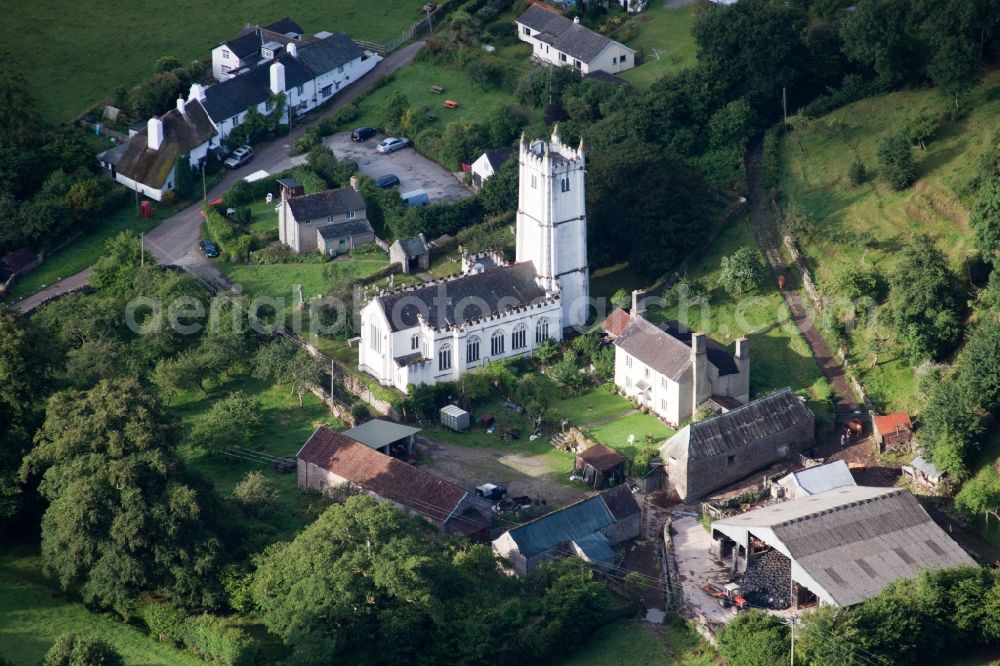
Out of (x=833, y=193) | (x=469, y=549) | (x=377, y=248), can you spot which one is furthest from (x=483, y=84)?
(x=469, y=549)

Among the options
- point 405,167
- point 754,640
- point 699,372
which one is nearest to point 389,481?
point 699,372

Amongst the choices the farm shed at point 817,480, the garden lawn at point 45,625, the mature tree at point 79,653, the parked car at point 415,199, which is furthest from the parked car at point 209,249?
the mature tree at point 79,653

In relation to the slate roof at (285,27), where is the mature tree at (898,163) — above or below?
above

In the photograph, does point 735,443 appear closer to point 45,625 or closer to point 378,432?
point 378,432

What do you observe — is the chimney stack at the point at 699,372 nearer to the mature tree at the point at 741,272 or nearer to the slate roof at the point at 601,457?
the slate roof at the point at 601,457

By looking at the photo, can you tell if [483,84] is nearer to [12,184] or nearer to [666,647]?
[12,184]

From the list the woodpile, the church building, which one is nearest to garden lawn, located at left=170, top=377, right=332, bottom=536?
the church building
